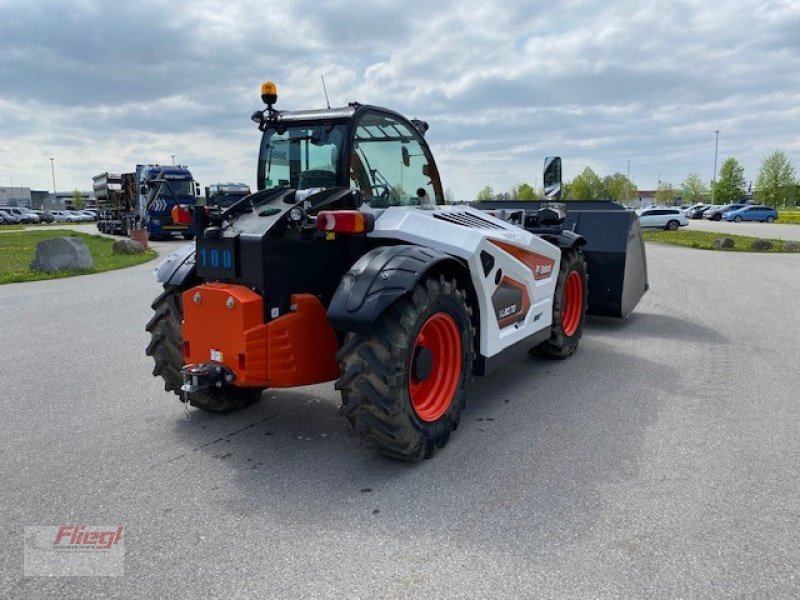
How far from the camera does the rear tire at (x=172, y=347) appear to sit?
14.2 feet

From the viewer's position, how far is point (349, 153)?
4285mm

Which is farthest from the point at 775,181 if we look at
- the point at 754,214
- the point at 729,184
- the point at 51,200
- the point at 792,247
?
the point at 51,200

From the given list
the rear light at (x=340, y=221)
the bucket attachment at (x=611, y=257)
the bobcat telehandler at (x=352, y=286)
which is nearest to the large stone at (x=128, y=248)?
the bucket attachment at (x=611, y=257)

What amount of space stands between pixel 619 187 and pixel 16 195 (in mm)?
109870

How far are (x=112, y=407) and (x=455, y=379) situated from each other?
281 cm

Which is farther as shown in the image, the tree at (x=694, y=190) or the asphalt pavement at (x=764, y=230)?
the tree at (x=694, y=190)

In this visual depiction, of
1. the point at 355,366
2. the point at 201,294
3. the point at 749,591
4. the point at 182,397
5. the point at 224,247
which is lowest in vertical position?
the point at 749,591

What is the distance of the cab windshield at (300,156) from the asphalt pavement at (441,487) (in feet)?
5.97

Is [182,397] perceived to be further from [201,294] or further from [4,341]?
[4,341]

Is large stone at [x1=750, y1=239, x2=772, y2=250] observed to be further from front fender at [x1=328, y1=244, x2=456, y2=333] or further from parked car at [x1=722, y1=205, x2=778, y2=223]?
parked car at [x1=722, y1=205, x2=778, y2=223]

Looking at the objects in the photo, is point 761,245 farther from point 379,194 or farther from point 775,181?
point 775,181

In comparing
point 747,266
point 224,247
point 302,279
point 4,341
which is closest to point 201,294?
point 224,247

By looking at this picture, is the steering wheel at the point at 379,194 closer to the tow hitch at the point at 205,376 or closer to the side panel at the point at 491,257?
the side panel at the point at 491,257

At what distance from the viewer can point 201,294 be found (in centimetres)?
378
